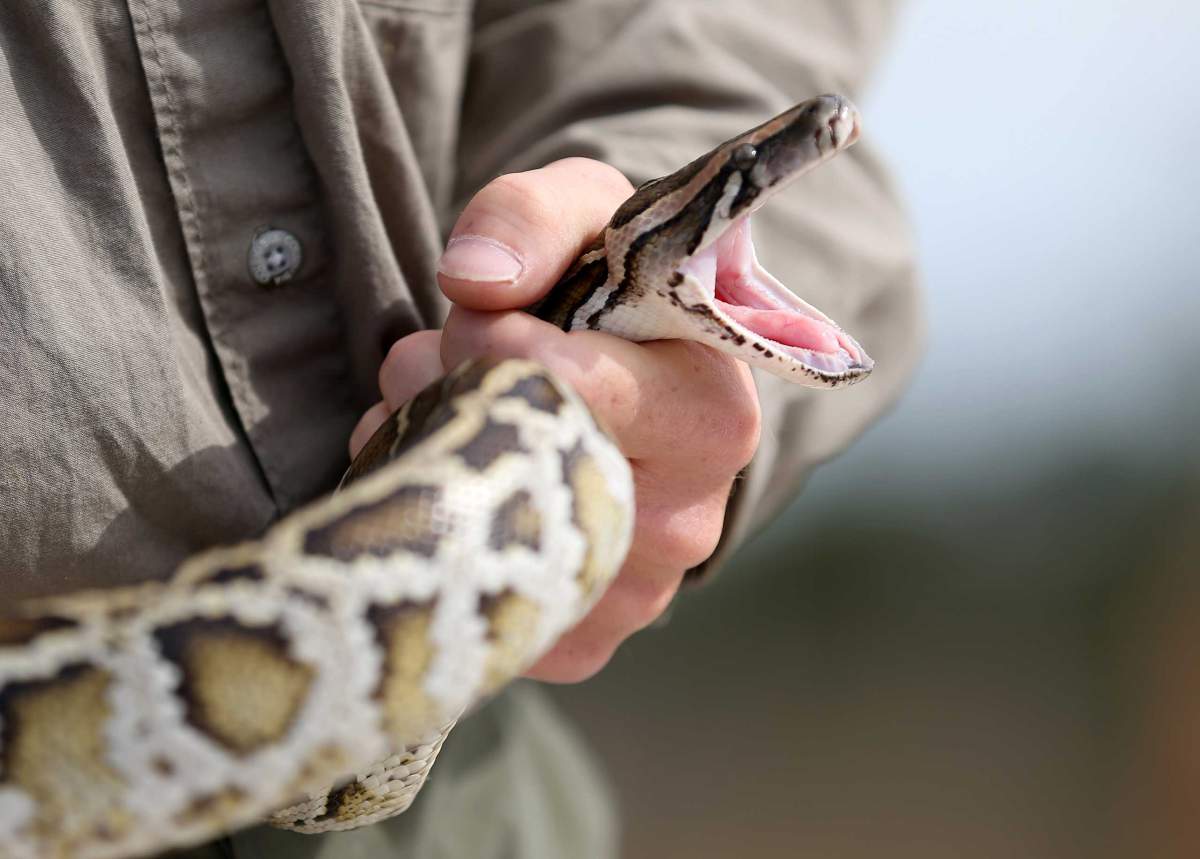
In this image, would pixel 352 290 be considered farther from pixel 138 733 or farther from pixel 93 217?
pixel 138 733

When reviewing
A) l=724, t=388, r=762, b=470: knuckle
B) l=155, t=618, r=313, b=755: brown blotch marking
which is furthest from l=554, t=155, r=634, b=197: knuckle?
l=155, t=618, r=313, b=755: brown blotch marking

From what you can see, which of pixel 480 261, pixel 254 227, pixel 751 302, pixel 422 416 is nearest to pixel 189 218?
pixel 254 227

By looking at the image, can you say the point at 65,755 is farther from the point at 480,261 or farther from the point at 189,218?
the point at 189,218

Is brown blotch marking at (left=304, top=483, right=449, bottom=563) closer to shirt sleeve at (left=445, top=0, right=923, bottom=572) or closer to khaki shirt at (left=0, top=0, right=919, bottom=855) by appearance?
khaki shirt at (left=0, top=0, right=919, bottom=855)

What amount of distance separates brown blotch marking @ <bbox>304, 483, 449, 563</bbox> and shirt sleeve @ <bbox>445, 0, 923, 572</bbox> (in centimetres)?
112

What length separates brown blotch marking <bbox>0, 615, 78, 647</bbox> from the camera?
137 centimetres

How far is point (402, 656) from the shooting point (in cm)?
137

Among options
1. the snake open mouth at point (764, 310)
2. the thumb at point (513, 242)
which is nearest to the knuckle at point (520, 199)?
the thumb at point (513, 242)

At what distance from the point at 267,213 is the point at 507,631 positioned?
3.47 ft

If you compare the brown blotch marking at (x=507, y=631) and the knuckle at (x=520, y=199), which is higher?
the knuckle at (x=520, y=199)

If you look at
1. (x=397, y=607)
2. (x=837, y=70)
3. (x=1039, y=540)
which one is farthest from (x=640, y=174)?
(x=1039, y=540)

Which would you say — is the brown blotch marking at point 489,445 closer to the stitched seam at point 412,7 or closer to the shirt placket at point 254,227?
the shirt placket at point 254,227

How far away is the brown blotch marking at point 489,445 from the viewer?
145 cm

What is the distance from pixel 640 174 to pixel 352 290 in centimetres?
62
